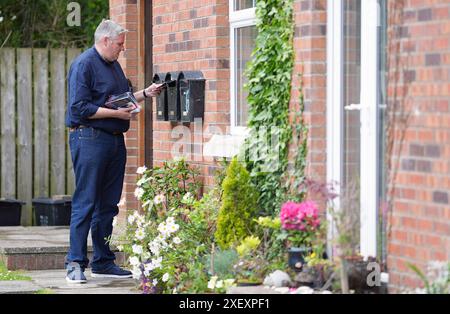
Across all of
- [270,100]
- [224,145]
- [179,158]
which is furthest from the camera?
[179,158]

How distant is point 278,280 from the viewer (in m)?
6.99

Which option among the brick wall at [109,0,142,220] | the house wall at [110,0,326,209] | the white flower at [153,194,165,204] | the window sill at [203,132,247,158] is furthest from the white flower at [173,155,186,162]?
the brick wall at [109,0,142,220]

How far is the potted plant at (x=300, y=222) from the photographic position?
6.90 metres

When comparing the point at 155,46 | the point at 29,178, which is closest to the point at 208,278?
the point at 155,46

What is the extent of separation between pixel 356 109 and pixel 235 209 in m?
1.17

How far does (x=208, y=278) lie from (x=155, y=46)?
11.0ft

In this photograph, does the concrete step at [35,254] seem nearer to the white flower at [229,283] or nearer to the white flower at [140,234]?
the white flower at [140,234]

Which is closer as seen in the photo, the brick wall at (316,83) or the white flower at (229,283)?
the white flower at (229,283)

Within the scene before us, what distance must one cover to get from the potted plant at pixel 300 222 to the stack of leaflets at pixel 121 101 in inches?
84.0

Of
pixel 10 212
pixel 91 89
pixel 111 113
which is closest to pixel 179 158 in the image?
pixel 111 113

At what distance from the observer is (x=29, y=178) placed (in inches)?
529

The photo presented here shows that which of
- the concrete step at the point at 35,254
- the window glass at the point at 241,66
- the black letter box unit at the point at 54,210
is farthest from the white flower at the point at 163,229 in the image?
the black letter box unit at the point at 54,210

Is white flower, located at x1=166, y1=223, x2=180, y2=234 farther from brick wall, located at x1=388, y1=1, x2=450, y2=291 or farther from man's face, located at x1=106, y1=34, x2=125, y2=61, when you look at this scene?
brick wall, located at x1=388, y1=1, x2=450, y2=291

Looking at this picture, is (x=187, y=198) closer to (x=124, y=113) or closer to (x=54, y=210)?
(x=124, y=113)
